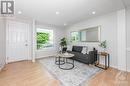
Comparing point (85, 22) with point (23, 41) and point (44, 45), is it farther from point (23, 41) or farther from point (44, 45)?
point (23, 41)

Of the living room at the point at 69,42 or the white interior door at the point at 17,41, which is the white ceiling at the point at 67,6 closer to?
the living room at the point at 69,42

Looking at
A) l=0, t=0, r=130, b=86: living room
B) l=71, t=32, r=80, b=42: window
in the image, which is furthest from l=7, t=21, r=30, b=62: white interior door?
l=71, t=32, r=80, b=42: window

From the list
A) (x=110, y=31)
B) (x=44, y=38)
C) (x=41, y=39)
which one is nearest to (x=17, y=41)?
(x=41, y=39)

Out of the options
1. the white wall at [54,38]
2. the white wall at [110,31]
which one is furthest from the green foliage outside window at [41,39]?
the white wall at [110,31]

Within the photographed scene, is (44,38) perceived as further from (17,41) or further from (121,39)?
(121,39)

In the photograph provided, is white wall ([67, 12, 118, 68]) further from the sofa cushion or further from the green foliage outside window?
the green foliage outside window

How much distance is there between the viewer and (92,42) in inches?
169

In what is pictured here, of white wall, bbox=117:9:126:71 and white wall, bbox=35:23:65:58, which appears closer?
white wall, bbox=117:9:126:71

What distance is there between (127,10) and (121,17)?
282mm

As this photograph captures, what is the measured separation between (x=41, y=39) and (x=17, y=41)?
153cm

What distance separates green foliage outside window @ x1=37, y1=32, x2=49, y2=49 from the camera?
5.44 meters

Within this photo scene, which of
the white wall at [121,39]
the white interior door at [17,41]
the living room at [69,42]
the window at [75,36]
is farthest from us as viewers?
the window at [75,36]

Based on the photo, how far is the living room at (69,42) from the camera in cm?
250

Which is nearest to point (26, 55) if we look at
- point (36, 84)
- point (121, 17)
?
point (36, 84)
